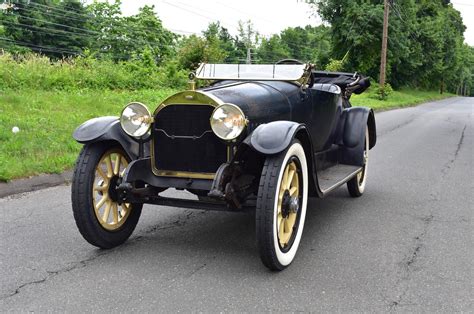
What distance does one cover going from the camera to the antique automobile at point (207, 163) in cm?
357

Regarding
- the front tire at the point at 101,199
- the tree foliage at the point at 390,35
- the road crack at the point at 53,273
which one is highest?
the tree foliage at the point at 390,35

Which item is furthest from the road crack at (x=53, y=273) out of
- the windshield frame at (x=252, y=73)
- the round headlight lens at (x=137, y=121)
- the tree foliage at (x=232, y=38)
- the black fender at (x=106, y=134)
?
the tree foliage at (x=232, y=38)

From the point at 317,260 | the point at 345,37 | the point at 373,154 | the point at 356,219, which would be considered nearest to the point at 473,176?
the point at 373,154

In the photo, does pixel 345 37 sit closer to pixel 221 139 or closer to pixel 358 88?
pixel 358 88

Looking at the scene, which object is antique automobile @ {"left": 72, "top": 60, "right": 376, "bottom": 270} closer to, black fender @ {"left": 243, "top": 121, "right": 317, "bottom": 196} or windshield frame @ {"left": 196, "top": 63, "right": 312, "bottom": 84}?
black fender @ {"left": 243, "top": 121, "right": 317, "bottom": 196}

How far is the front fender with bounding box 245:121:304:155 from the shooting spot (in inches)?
137

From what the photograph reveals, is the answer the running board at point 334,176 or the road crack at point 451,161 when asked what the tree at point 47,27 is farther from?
the running board at point 334,176

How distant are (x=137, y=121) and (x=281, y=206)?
4.48 ft

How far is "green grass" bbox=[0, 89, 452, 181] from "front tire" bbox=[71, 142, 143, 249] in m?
2.54

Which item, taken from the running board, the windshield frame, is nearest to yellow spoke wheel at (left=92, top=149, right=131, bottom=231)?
the windshield frame

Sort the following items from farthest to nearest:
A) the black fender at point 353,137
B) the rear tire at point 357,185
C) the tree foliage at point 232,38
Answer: the tree foliage at point 232,38
the rear tire at point 357,185
the black fender at point 353,137

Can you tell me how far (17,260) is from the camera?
3.74 m

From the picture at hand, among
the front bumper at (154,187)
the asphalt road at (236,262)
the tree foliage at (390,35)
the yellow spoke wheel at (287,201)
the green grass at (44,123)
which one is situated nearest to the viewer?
the asphalt road at (236,262)

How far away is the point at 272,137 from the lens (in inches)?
140
